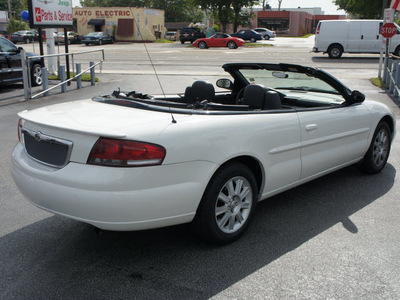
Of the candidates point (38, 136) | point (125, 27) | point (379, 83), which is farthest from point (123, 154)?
point (125, 27)

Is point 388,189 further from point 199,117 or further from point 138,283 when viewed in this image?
point 138,283

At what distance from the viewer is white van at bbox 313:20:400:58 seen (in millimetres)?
25984

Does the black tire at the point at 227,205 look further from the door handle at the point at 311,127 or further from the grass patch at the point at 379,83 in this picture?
the grass patch at the point at 379,83

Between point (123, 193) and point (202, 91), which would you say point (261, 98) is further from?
point (123, 193)

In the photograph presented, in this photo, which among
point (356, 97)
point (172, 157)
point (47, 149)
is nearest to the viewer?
point (172, 157)

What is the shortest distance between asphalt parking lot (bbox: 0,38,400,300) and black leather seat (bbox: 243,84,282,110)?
3.49ft

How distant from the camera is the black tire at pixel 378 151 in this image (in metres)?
5.36

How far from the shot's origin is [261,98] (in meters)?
4.10

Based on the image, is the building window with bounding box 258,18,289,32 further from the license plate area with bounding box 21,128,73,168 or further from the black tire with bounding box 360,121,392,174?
the license plate area with bounding box 21,128,73,168

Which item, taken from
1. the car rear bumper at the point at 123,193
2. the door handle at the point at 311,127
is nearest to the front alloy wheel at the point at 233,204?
the car rear bumper at the point at 123,193

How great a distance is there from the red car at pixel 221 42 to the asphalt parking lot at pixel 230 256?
36.1 m

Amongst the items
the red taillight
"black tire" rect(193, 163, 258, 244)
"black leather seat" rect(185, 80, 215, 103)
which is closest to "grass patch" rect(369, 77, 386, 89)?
"black leather seat" rect(185, 80, 215, 103)

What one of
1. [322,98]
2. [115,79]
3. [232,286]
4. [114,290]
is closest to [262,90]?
[322,98]

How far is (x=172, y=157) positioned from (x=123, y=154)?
0.34 meters
